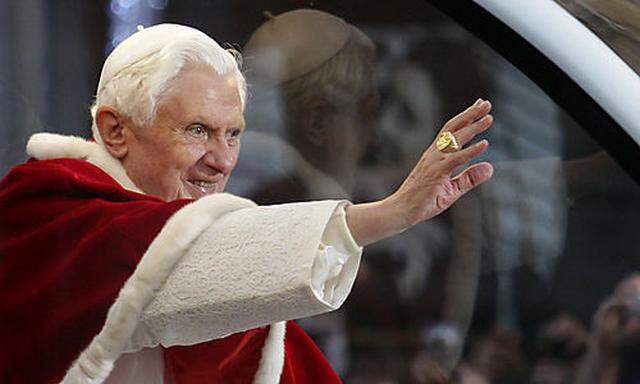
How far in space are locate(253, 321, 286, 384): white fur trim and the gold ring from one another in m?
0.22

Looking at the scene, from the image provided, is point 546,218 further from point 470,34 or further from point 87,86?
point 87,86

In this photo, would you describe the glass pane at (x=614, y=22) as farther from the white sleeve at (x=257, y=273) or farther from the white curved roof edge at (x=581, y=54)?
the white sleeve at (x=257, y=273)

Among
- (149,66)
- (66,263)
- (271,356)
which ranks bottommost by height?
(271,356)

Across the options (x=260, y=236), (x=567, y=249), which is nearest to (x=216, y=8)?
(x=260, y=236)

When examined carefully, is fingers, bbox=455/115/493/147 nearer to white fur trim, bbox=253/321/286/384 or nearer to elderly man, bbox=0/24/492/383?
elderly man, bbox=0/24/492/383

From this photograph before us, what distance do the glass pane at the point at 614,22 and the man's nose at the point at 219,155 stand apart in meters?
0.29

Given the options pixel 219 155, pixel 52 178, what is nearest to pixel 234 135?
pixel 219 155

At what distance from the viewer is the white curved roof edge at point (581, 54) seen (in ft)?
2.90

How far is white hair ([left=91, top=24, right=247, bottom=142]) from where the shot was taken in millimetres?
831

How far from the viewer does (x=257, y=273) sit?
0.73 metres

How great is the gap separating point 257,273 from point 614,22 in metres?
0.38

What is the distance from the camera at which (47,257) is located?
0.82 meters

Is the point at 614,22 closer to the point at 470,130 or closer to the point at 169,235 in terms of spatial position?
the point at 470,130

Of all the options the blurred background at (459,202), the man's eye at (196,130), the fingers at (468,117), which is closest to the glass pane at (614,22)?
the blurred background at (459,202)
